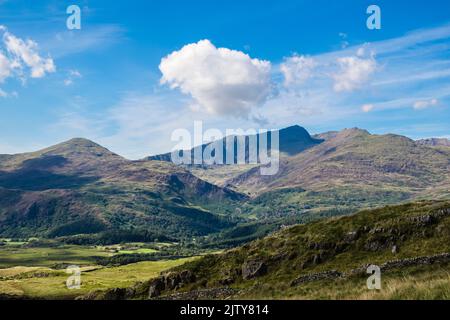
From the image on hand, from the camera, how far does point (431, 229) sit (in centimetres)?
8994

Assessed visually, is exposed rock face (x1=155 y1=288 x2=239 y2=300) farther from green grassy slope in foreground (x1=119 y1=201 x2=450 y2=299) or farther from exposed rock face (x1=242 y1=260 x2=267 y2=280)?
exposed rock face (x1=242 y1=260 x2=267 y2=280)

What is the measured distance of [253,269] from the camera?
3930 inches

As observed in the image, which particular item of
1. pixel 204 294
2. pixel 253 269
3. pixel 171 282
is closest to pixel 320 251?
pixel 253 269

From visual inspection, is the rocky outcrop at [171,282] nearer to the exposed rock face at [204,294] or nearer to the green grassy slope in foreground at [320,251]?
the green grassy slope in foreground at [320,251]

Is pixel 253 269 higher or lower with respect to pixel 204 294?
higher

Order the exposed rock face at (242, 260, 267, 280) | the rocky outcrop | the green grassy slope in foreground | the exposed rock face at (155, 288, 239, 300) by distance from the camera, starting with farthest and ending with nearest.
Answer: the rocky outcrop, the exposed rock face at (242, 260, 267, 280), the green grassy slope in foreground, the exposed rock face at (155, 288, 239, 300)

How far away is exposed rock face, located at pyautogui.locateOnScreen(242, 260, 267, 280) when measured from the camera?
323ft

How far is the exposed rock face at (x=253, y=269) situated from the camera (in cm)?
9838

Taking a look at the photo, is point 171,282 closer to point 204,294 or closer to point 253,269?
point 204,294

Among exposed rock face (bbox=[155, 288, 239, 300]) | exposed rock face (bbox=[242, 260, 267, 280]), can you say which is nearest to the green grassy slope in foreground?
exposed rock face (bbox=[242, 260, 267, 280])

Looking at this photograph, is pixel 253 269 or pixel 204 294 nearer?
pixel 204 294

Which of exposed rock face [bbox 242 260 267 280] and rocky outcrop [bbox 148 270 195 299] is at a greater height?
exposed rock face [bbox 242 260 267 280]
